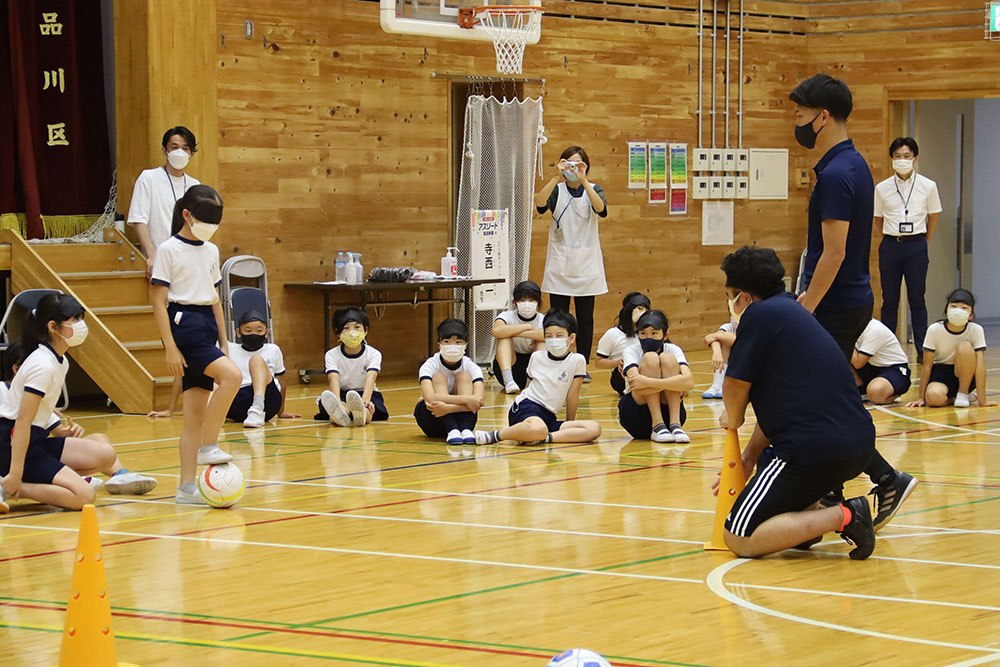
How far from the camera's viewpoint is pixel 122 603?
16.0 ft

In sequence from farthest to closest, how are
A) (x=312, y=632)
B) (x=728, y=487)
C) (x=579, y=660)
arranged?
(x=728, y=487), (x=312, y=632), (x=579, y=660)

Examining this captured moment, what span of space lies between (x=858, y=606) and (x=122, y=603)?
8.47 feet

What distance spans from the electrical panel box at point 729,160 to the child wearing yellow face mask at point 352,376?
266 inches

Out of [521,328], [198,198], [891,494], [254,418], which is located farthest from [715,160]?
[891,494]

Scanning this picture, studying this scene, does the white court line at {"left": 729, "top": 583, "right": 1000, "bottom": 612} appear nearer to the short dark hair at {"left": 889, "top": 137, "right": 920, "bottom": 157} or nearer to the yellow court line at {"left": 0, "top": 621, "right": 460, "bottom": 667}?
the yellow court line at {"left": 0, "top": 621, "right": 460, "bottom": 667}

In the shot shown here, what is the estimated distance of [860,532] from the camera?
5.30 m

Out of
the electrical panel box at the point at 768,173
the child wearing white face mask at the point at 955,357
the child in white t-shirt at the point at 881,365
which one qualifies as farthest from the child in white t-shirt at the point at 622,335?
the electrical panel box at the point at 768,173

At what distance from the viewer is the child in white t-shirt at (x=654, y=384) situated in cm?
877

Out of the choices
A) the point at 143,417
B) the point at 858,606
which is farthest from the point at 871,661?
the point at 143,417

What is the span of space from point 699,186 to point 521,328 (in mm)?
5474

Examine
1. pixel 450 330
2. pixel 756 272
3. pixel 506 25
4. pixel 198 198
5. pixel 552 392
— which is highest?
pixel 506 25

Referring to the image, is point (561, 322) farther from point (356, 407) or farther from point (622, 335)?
point (356, 407)

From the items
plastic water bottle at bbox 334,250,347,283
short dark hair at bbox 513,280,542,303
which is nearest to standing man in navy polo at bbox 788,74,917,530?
short dark hair at bbox 513,280,542,303

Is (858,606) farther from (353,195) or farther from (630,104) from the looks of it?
(630,104)
